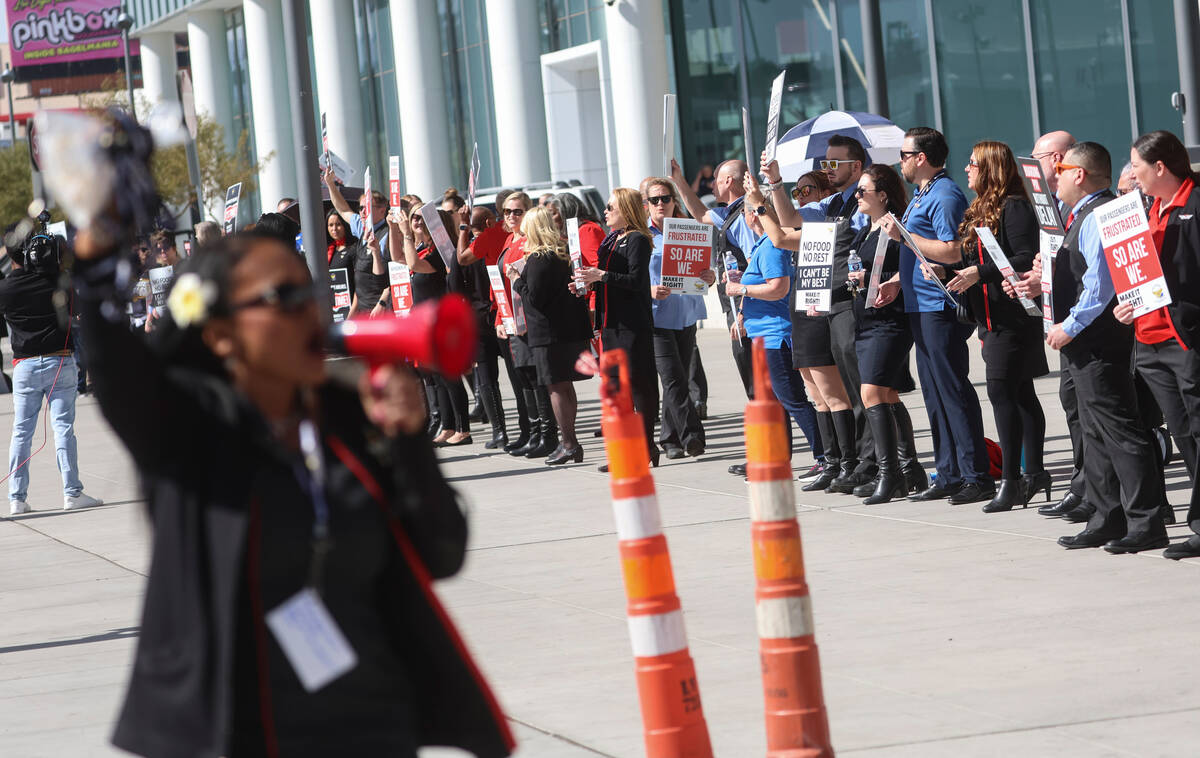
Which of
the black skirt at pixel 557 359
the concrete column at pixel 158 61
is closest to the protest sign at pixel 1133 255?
the black skirt at pixel 557 359

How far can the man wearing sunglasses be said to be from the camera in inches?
306

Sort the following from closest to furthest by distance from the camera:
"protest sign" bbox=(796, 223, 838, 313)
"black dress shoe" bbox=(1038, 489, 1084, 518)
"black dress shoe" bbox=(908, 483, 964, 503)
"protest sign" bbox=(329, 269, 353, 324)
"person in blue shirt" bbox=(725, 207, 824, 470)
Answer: "black dress shoe" bbox=(1038, 489, 1084, 518)
"protest sign" bbox=(796, 223, 838, 313)
"black dress shoe" bbox=(908, 483, 964, 503)
"person in blue shirt" bbox=(725, 207, 824, 470)
"protest sign" bbox=(329, 269, 353, 324)

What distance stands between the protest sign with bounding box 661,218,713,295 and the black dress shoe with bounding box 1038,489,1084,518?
11.9ft

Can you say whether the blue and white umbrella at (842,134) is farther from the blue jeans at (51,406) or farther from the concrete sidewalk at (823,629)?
the blue jeans at (51,406)

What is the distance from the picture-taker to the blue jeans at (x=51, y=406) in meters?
12.3

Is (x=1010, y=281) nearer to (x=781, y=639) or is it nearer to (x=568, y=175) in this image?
(x=781, y=639)

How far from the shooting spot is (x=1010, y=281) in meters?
8.52

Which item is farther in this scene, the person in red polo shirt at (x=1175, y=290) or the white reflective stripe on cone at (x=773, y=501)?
the person in red polo shirt at (x=1175, y=290)

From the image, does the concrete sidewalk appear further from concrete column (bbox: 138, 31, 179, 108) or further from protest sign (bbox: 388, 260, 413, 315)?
concrete column (bbox: 138, 31, 179, 108)

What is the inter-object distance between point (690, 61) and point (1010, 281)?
25.7m

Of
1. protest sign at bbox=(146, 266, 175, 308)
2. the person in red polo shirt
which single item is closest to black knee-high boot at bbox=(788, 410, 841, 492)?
the person in red polo shirt

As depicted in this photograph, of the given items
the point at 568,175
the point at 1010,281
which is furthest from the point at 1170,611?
the point at 568,175

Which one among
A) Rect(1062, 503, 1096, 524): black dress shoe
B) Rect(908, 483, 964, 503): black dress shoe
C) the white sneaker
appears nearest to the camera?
Rect(1062, 503, 1096, 524): black dress shoe

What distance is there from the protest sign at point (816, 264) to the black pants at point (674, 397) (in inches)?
98.7
